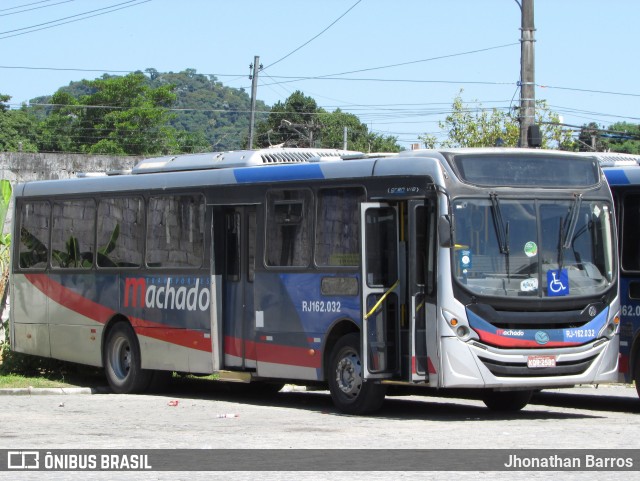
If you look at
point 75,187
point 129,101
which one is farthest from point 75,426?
point 129,101

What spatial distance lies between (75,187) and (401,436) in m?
9.50

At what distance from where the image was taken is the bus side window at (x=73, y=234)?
20.4m

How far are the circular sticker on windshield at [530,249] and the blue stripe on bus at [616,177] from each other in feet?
7.38

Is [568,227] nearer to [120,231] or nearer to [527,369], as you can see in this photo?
[527,369]

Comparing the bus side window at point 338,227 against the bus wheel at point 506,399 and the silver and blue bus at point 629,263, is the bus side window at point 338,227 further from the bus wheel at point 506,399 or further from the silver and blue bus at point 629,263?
the silver and blue bus at point 629,263

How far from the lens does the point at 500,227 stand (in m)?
14.7

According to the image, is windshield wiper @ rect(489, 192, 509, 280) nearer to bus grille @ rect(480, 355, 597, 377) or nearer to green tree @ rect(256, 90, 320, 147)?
bus grille @ rect(480, 355, 597, 377)

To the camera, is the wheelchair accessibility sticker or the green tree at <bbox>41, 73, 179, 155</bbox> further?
the green tree at <bbox>41, 73, 179, 155</bbox>

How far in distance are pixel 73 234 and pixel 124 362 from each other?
93.2 inches

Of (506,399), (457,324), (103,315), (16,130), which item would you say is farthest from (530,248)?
(16,130)

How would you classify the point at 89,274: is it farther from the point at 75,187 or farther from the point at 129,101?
the point at 129,101

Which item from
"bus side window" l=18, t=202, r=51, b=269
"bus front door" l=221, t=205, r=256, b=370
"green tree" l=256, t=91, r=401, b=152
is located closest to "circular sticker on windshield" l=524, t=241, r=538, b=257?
"bus front door" l=221, t=205, r=256, b=370

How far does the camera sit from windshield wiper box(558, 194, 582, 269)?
591 inches

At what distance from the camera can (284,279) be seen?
16.7m
